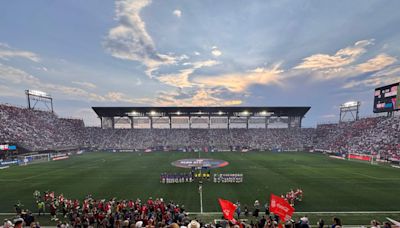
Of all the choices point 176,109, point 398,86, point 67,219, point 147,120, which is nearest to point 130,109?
point 147,120

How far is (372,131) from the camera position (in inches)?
2077

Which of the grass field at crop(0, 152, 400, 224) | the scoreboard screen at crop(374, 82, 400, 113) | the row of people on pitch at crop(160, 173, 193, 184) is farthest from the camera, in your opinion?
the scoreboard screen at crop(374, 82, 400, 113)

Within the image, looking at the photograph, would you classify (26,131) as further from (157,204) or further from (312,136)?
(312,136)

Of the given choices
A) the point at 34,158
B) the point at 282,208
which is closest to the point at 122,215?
the point at 282,208

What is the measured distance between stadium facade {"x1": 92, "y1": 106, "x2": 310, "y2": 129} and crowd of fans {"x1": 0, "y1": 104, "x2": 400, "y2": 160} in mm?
3490

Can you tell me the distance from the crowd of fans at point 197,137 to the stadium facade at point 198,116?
3.49 m

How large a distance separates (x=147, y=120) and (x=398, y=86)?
245 feet

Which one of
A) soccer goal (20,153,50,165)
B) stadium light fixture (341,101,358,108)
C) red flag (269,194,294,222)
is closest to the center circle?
red flag (269,194,294,222)

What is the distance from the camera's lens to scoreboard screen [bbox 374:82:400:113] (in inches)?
1736

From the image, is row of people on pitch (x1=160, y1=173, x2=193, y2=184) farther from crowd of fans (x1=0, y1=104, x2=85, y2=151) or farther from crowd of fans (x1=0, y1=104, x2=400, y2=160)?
crowd of fans (x1=0, y1=104, x2=85, y2=151)

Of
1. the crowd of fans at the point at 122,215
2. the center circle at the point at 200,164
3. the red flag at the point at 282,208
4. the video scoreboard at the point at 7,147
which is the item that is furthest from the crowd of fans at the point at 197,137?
the red flag at the point at 282,208

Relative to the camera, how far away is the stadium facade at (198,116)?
6856 cm

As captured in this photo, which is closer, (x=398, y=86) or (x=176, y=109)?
(x=398, y=86)

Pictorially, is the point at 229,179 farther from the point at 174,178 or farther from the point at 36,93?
the point at 36,93
